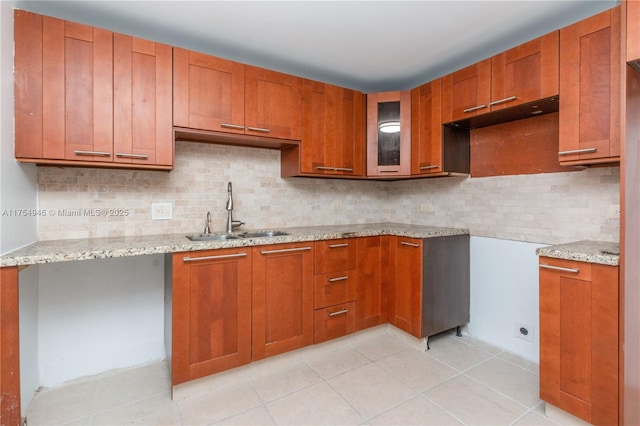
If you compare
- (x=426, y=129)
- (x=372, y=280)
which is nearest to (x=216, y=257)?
(x=372, y=280)

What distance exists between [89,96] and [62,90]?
0.40 feet

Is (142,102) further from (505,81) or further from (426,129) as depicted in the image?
(505,81)

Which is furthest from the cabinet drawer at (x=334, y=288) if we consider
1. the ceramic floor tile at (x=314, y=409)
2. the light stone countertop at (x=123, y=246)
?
the ceramic floor tile at (x=314, y=409)

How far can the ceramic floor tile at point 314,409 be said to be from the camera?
163cm

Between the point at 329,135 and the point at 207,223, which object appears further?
the point at 329,135

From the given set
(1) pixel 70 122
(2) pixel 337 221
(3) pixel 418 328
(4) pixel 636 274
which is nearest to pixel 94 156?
(1) pixel 70 122

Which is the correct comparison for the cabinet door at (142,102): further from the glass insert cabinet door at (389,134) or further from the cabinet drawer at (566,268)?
the cabinet drawer at (566,268)

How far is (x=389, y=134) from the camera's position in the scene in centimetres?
279

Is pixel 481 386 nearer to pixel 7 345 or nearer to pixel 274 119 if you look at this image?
pixel 274 119

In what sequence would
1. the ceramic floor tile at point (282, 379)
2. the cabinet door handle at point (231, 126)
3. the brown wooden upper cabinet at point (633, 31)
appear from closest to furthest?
the brown wooden upper cabinet at point (633, 31) → the ceramic floor tile at point (282, 379) → the cabinet door handle at point (231, 126)

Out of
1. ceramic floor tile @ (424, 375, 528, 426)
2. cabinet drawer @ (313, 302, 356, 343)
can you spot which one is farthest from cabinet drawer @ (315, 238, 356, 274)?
ceramic floor tile @ (424, 375, 528, 426)

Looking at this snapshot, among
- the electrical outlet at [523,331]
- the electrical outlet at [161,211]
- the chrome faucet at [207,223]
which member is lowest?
the electrical outlet at [523,331]

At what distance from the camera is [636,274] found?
4.67 feet

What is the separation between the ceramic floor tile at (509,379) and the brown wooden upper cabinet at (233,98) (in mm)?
2178
